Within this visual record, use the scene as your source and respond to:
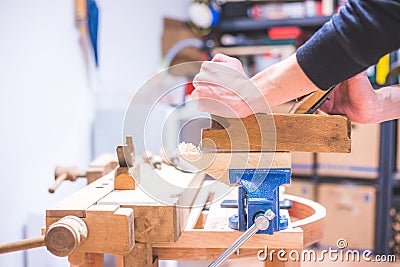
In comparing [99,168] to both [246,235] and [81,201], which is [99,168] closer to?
[81,201]

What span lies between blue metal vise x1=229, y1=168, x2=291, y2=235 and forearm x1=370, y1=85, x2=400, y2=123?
25 cm

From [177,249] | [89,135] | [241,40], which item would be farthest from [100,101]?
[177,249]

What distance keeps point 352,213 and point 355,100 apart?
1877mm

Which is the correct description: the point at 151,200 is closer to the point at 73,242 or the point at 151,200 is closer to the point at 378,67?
the point at 73,242

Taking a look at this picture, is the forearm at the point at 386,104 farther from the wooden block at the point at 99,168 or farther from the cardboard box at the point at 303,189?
the cardboard box at the point at 303,189

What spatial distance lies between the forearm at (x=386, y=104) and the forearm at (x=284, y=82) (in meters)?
0.24

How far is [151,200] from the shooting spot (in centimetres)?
88

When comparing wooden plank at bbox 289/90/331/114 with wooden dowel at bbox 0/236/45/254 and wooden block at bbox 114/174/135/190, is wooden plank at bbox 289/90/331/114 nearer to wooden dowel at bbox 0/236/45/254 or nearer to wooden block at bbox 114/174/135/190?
wooden block at bbox 114/174/135/190

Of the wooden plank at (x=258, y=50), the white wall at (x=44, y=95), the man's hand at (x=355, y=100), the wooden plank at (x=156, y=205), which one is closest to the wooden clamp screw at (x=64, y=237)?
the wooden plank at (x=156, y=205)

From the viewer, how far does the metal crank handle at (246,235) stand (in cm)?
85

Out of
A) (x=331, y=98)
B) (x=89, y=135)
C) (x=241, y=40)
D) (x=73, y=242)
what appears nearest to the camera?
(x=73, y=242)

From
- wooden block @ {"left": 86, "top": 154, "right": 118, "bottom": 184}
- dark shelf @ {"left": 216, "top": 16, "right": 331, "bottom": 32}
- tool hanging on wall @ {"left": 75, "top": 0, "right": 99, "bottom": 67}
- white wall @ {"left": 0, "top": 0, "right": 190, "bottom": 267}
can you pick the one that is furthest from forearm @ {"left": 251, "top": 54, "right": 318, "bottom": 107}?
dark shelf @ {"left": 216, "top": 16, "right": 331, "bottom": 32}

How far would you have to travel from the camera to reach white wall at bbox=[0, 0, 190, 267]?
4.86 ft

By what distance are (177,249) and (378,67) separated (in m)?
1.87
